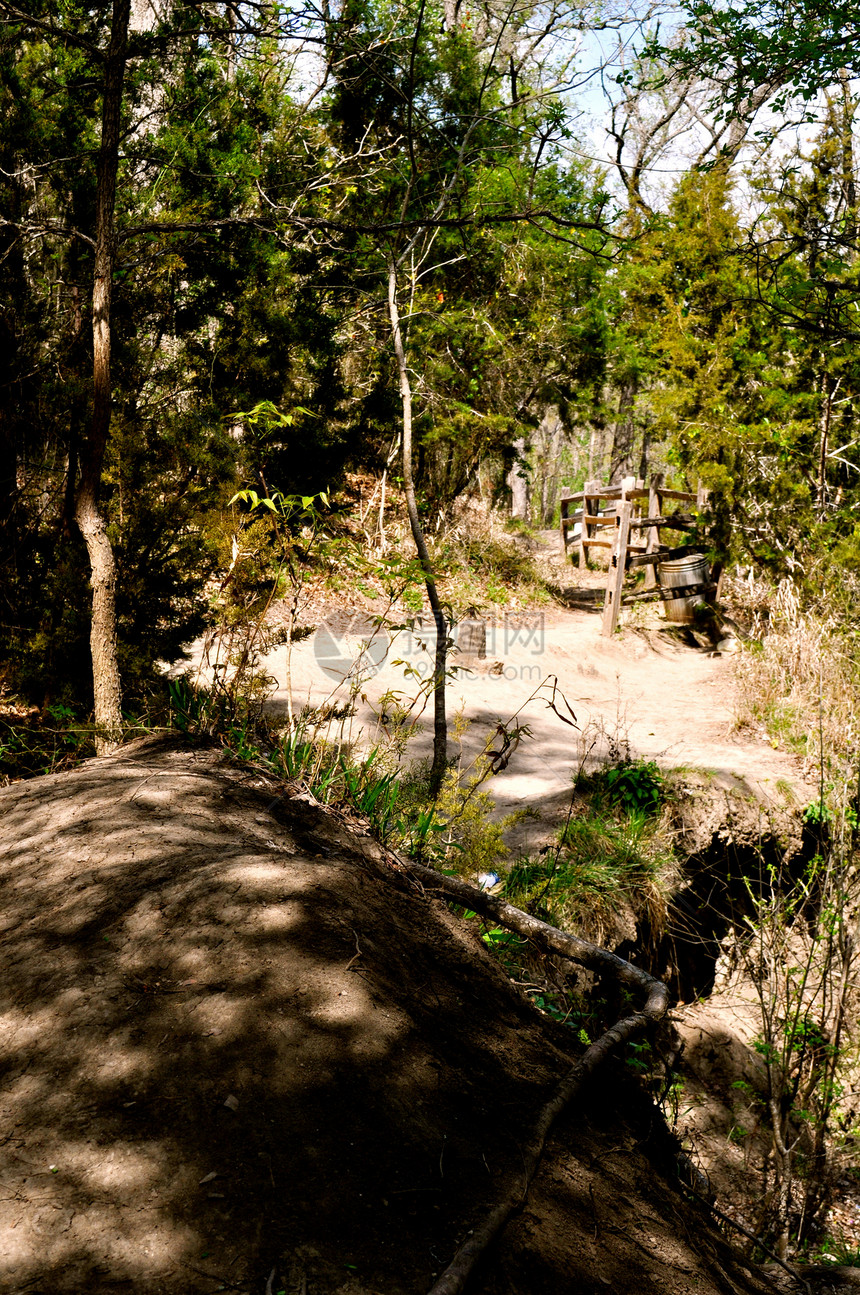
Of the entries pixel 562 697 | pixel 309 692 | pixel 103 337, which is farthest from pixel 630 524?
pixel 103 337

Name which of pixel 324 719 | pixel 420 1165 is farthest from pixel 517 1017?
pixel 324 719

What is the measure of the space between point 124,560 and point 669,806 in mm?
4149

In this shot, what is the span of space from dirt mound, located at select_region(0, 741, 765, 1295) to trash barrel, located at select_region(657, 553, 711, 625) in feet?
32.0

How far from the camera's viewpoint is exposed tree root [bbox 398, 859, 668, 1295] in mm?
1478

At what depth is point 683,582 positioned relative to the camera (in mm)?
11781

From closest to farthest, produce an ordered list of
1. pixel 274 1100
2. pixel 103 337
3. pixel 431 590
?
pixel 274 1100 < pixel 103 337 < pixel 431 590

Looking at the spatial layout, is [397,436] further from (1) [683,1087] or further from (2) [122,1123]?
(2) [122,1123]

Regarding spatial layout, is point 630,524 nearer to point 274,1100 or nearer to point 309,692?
point 309,692

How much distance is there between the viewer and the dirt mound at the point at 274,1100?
145 centimetres

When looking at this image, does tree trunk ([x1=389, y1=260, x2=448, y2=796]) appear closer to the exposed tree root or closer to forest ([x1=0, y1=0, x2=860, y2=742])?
forest ([x1=0, y1=0, x2=860, y2=742])

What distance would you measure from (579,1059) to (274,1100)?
2.89 ft

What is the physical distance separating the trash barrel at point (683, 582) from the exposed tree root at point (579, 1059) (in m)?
9.43

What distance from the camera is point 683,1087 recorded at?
515 cm

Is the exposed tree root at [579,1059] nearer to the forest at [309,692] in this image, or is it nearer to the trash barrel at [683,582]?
the forest at [309,692]
